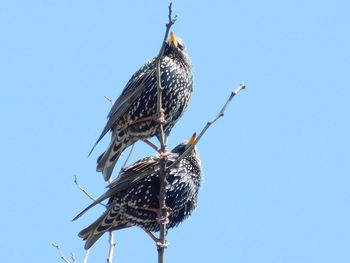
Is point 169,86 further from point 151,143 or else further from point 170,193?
point 170,193

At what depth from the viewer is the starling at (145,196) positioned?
6.05 meters

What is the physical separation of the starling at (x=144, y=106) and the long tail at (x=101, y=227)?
0.46 metres

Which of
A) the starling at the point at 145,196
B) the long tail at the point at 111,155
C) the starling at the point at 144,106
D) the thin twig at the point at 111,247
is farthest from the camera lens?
the long tail at the point at 111,155

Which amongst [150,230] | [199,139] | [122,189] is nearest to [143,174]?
[122,189]

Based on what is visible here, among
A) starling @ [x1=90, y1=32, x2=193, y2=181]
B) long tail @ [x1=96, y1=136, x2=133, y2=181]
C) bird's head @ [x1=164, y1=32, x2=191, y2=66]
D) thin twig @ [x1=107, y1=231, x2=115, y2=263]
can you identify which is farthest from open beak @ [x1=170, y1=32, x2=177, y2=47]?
thin twig @ [x1=107, y1=231, x2=115, y2=263]

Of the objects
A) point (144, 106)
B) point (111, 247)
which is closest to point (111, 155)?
point (144, 106)

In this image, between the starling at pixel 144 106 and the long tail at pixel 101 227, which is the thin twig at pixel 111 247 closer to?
the long tail at pixel 101 227

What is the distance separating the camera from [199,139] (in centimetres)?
453

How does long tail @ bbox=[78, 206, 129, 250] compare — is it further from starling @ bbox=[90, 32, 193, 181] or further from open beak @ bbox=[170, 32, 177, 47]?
open beak @ bbox=[170, 32, 177, 47]

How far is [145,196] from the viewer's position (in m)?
6.05

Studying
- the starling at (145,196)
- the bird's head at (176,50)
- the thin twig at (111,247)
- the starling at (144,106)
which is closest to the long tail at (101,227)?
the starling at (145,196)

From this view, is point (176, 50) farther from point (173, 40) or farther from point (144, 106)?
point (144, 106)

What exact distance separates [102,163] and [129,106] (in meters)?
0.55

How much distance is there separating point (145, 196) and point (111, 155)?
28.2 inches
